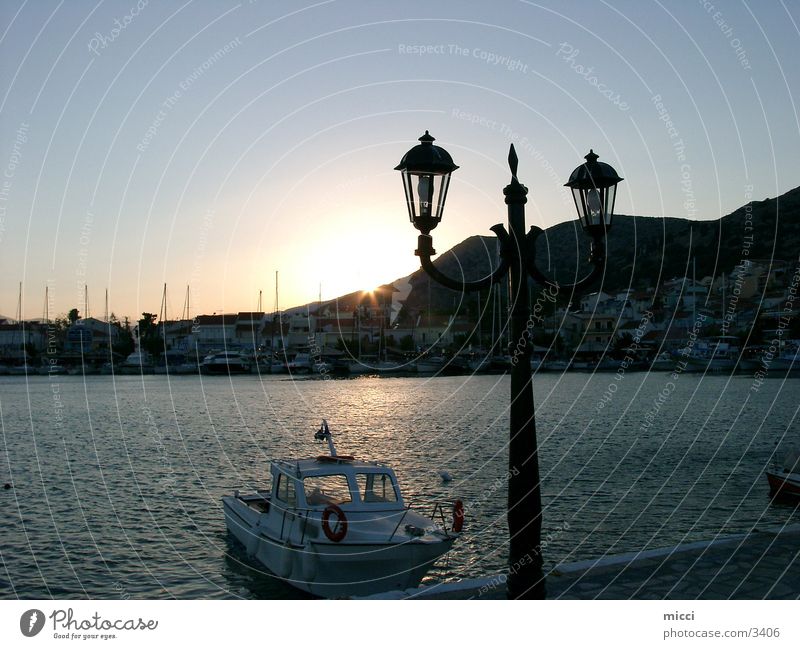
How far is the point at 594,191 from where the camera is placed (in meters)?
7.79

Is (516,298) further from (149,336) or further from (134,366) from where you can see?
(149,336)

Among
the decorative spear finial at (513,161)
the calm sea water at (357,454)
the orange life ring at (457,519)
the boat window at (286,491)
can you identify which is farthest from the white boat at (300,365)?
the decorative spear finial at (513,161)

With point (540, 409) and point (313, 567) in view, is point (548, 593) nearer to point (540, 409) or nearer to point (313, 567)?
point (313, 567)

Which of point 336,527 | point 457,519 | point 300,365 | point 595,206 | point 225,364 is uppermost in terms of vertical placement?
point 595,206

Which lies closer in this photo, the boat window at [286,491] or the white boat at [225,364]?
the boat window at [286,491]

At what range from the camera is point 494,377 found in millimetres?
122312

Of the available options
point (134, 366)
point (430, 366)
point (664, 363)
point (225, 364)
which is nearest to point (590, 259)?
point (430, 366)

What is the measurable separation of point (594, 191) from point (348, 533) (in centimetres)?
934

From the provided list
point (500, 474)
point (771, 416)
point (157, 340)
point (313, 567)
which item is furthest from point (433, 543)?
point (157, 340)

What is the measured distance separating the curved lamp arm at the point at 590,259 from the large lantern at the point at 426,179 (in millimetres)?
921

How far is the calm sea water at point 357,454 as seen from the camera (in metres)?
19.6

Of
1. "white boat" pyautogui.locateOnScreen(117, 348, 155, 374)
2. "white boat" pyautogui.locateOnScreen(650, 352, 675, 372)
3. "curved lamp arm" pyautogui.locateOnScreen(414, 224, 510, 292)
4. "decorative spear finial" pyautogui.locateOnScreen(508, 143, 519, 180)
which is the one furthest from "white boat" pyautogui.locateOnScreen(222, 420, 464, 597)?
"white boat" pyautogui.locateOnScreen(117, 348, 155, 374)

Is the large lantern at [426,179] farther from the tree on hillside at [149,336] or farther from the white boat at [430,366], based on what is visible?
the tree on hillside at [149,336]

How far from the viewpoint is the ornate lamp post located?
686 centimetres
